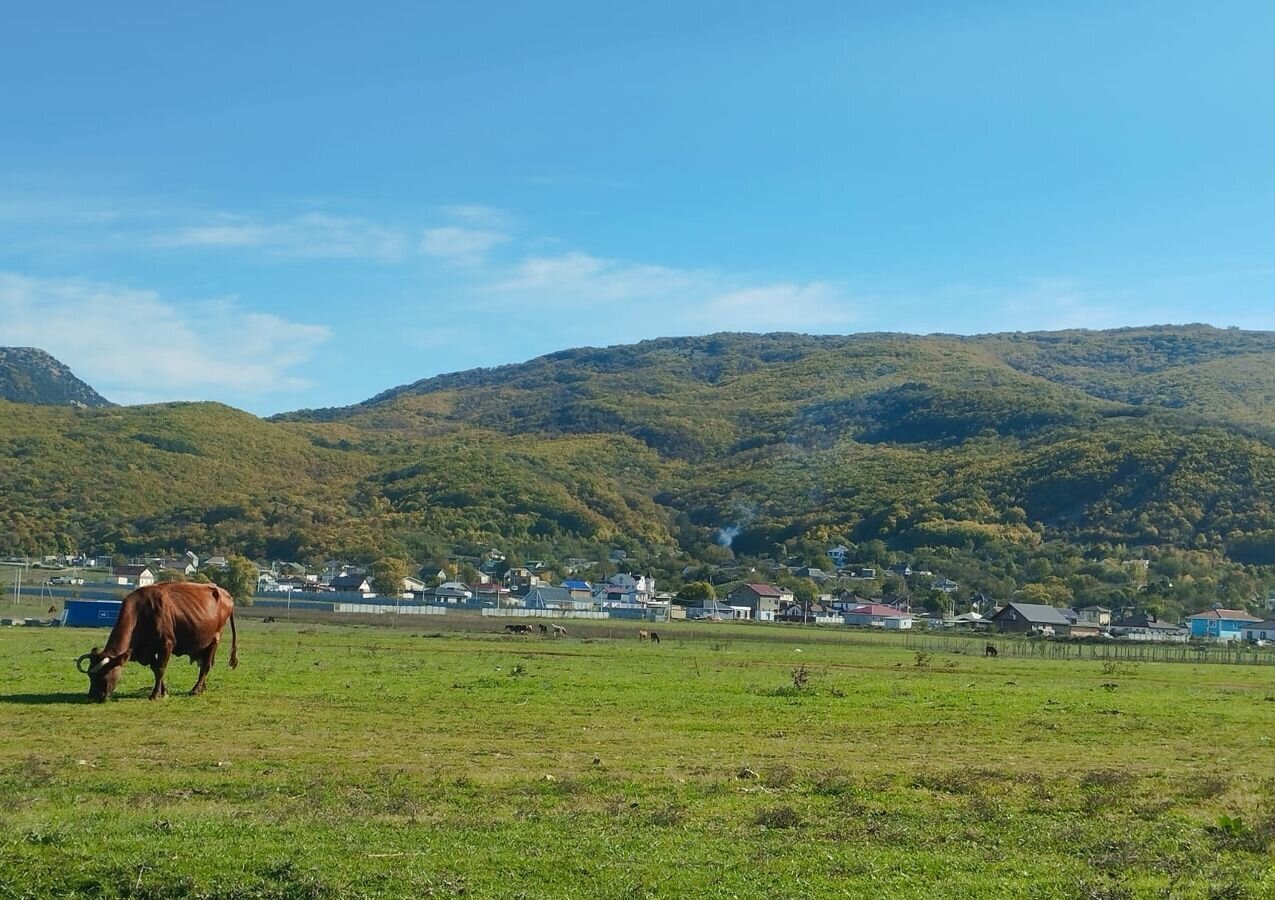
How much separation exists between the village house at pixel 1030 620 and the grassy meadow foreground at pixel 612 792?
91.7m

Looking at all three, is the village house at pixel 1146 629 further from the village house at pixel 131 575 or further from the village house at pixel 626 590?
the village house at pixel 131 575

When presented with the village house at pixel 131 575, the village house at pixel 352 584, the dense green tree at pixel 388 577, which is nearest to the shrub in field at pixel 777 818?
the village house at pixel 131 575

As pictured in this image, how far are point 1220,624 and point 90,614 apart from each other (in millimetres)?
106399

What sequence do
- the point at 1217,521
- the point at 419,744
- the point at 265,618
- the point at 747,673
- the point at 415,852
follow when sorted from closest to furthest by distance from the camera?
1. the point at 415,852
2. the point at 419,744
3. the point at 747,673
4. the point at 265,618
5. the point at 1217,521

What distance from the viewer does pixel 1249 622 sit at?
12569cm

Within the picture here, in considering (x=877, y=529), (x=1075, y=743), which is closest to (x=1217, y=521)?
(x=877, y=529)

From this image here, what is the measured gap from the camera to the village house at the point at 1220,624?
406 ft

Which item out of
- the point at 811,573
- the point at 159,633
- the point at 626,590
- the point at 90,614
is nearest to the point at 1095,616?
the point at 811,573

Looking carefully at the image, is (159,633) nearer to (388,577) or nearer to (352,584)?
(388,577)

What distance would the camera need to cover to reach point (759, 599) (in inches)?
5595

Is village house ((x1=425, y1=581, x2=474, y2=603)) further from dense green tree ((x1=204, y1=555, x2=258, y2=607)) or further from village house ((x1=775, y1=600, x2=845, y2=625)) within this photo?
village house ((x1=775, y1=600, x2=845, y2=625))

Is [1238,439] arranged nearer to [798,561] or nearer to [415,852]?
[798,561]

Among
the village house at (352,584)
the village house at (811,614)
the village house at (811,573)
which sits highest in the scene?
the village house at (811,573)

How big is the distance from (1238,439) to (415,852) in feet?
580
